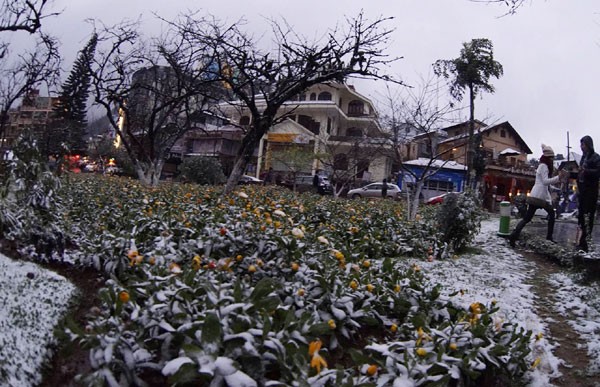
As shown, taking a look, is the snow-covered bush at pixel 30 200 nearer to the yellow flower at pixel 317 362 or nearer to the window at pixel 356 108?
the yellow flower at pixel 317 362

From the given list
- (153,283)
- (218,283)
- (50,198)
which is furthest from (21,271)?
(218,283)

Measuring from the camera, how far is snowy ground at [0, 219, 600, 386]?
252cm

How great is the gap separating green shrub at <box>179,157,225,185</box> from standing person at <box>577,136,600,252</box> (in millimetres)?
18753

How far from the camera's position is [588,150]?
6.78 m

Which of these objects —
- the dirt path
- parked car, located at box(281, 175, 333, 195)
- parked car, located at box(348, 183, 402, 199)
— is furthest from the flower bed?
parked car, located at box(348, 183, 402, 199)

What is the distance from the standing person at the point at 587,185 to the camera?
6738 millimetres

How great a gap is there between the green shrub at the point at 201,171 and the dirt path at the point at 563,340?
1917 cm

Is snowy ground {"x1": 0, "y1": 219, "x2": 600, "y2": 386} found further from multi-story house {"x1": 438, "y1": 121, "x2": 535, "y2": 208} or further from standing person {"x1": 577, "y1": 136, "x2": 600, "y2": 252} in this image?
multi-story house {"x1": 438, "y1": 121, "x2": 535, "y2": 208}

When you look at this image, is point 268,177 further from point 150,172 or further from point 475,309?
point 475,309

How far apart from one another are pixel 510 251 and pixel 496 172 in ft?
96.4

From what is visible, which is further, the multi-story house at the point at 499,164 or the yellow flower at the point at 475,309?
the multi-story house at the point at 499,164

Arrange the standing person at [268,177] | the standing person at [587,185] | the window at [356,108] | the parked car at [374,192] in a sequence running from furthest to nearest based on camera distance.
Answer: the window at [356,108], the standing person at [268,177], the parked car at [374,192], the standing person at [587,185]

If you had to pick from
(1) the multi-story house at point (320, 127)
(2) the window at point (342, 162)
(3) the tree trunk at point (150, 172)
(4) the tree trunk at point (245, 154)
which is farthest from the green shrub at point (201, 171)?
(4) the tree trunk at point (245, 154)

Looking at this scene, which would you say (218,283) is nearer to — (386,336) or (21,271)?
(386,336)
